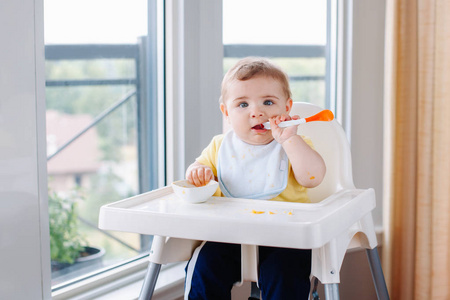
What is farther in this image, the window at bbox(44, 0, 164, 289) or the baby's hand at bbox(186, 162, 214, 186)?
the window at bbox(44, 0, 164, 289)

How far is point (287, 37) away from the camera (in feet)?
6.13

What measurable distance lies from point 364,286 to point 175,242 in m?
1.07

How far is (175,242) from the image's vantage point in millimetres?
1060

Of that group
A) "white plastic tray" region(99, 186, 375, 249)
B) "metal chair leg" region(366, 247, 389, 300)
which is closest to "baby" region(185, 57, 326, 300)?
"white plastic tray" region(99, 186, 375, 249)

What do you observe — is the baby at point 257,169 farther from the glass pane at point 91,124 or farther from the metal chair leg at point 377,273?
the glass pane at point 91,124

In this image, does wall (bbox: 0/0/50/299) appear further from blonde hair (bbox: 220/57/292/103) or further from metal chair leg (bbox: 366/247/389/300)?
metal chair leg (bbox: 366/247/389/300)

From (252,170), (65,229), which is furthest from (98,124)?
(252,170)

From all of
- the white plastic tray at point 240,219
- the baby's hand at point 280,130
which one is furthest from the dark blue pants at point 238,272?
the baby's hand at point 280,130

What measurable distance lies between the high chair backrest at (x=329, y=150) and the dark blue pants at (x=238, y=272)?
28cm

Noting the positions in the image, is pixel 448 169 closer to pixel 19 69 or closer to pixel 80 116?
pixel 80 116

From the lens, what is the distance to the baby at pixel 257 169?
0.99 metres

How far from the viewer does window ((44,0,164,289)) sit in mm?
1345

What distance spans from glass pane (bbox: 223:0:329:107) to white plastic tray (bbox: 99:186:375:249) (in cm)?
76

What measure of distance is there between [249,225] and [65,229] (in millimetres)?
785
